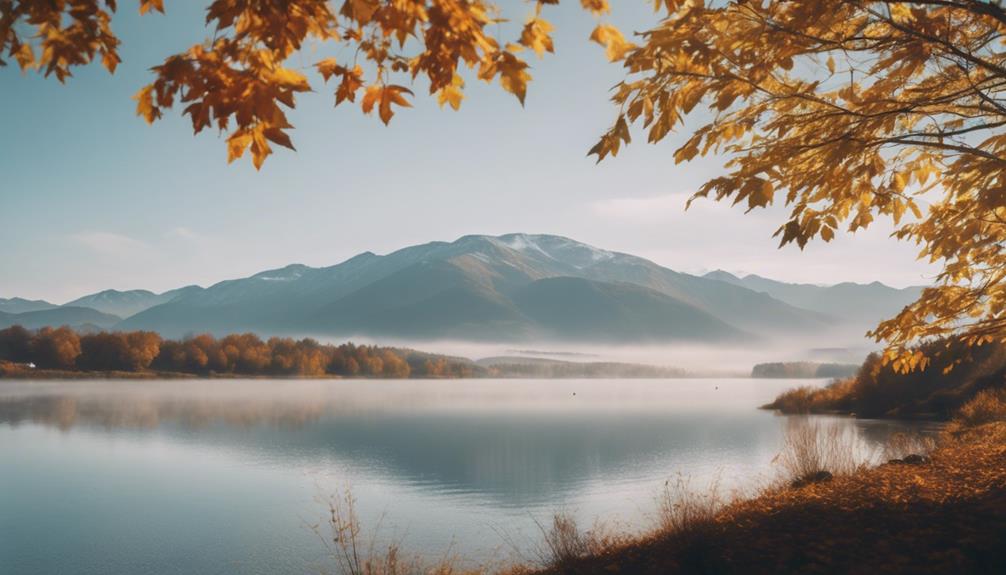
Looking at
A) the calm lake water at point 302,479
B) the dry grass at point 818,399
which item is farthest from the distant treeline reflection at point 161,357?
the dry grass at point 818,399

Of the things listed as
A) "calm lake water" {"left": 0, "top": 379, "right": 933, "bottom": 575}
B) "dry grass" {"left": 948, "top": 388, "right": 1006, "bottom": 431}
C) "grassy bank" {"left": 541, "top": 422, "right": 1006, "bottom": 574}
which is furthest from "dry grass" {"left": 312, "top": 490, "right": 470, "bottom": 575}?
"dry grass" {"left": 948, "top": 388, "right": 1006, "bottom": 431}

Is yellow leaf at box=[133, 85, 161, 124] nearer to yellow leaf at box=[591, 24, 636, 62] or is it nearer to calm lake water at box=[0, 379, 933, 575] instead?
yellow leaf at box=[591, 24, 636, 62]

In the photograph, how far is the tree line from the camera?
112750mm

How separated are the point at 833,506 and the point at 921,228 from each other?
4194 millimetres

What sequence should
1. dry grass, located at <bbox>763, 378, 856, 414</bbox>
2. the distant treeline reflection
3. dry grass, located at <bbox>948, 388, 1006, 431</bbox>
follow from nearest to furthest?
dry grass, located at <bbox>948, 388, 1006, 431</bbox>, dry grass, located at <bbox>763, 378, 856, 414</bbox>, the distant treeline reflection

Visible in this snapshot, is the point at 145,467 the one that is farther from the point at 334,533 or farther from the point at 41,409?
the point at 41,409

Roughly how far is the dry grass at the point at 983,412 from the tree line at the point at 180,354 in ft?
432

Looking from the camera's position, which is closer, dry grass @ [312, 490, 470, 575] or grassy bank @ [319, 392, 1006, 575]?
grassy bank @ [319, 392, 1006, 575]

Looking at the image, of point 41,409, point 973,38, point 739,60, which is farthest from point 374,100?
point 41,409

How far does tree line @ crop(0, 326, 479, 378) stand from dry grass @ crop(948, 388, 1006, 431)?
131806 mm

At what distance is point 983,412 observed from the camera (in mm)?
Result: 23984

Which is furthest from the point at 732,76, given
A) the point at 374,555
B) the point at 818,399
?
the point at 818,399

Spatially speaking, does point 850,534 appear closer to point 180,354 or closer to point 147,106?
point 147,106

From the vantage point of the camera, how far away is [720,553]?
674 cm
